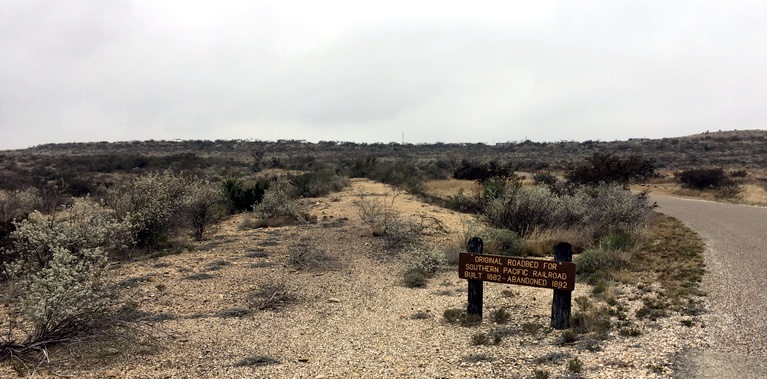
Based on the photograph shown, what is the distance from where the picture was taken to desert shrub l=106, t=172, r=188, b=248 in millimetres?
11109

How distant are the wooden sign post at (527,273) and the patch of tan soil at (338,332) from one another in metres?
0.33

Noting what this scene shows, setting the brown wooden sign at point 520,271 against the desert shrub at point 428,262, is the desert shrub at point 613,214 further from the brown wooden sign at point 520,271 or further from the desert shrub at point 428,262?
the brown wooden sign at point 520,271

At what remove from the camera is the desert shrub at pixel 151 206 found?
36.4 ft

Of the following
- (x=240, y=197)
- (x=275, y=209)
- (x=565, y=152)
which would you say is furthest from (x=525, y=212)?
(x=565, y=152)

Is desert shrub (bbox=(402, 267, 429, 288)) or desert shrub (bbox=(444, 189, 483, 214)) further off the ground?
desert shrub (bbox=(444, 189, 483, 214))

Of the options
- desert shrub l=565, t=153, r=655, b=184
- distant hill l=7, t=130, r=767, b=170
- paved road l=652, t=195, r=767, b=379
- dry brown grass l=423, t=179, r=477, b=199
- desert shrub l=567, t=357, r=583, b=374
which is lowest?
desert shrub l=567, t=357, r=583, b=374

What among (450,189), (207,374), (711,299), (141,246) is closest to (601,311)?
(711,299)

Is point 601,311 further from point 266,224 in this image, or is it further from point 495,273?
point 266,224

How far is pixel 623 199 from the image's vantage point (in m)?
13.6

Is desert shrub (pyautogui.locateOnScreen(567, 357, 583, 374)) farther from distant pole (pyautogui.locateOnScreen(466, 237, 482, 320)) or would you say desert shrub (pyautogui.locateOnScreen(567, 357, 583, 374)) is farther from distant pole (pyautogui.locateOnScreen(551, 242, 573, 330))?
distant pole (pyautogui.locateOnScreen(466, 237, 482, 320))

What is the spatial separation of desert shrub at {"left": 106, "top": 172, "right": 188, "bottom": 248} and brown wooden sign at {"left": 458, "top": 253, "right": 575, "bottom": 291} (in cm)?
734

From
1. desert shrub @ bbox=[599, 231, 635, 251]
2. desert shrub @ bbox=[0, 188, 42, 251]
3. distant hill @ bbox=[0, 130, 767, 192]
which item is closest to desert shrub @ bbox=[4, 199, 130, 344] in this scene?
desert shrub @ bbox=[0, 188, 42, 251]

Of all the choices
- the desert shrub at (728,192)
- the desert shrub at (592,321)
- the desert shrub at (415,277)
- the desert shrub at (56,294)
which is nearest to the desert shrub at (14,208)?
the desert shrub at (56,294)

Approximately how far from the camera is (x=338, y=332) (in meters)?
6.44
